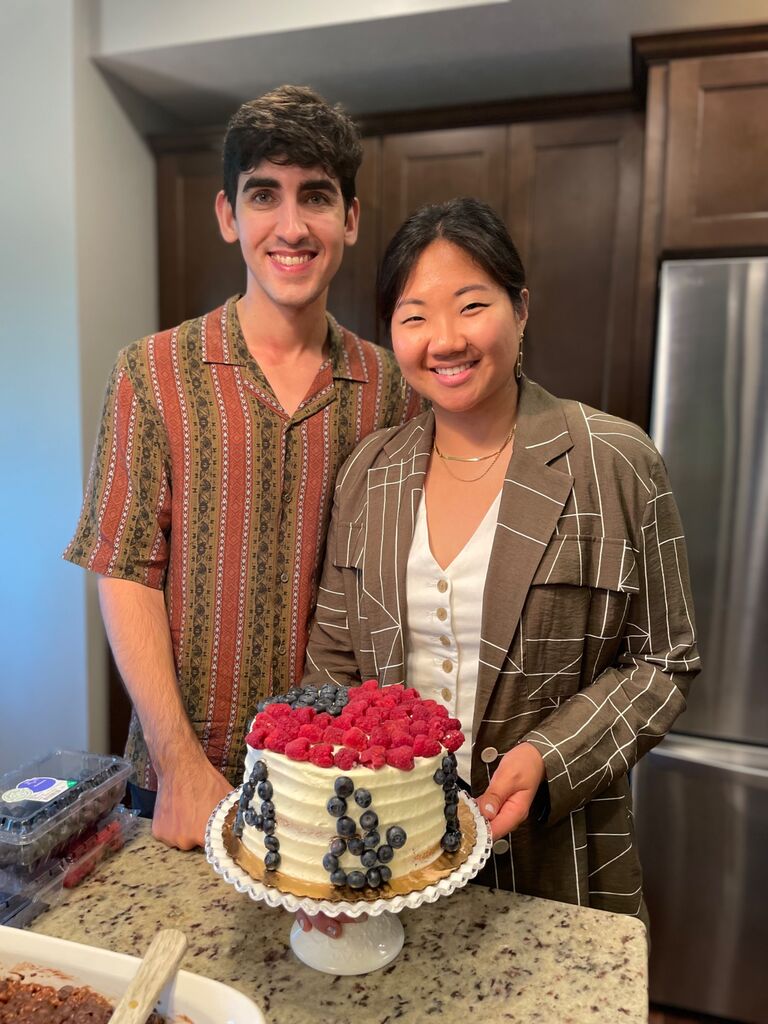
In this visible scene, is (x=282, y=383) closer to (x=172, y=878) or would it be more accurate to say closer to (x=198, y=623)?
(x=198, y=623)

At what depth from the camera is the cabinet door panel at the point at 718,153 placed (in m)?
2.01

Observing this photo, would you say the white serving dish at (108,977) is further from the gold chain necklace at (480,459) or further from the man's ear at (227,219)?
the man's ear at (227,219)

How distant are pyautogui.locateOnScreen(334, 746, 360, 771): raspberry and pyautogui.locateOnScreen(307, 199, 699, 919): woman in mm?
341

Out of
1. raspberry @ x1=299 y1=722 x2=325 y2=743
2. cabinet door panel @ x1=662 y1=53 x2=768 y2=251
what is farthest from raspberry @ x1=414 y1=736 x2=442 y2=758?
cabinet door panel @ x1=662 y1=53 x2=768 y2=251

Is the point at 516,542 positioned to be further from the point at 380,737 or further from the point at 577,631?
the point at 380,737

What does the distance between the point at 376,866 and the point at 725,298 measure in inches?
67.2

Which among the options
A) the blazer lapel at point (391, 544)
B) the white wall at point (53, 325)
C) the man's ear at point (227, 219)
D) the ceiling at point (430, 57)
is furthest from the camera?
the white wall at point (53, 325)

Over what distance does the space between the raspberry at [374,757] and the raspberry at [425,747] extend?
0.04 m

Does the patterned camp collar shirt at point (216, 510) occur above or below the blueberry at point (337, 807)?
above

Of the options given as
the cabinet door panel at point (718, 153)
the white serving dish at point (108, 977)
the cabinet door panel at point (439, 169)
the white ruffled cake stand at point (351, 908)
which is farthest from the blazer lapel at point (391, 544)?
the cabinet door panel at point (439, 169)

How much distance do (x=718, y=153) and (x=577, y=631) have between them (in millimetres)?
1533

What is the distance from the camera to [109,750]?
2781 mm

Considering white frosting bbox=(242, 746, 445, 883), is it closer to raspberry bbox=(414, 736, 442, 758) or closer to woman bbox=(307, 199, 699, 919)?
raspberry bbox=(414, 736, 442, 758)

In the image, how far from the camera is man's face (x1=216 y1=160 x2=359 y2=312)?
1.34m
